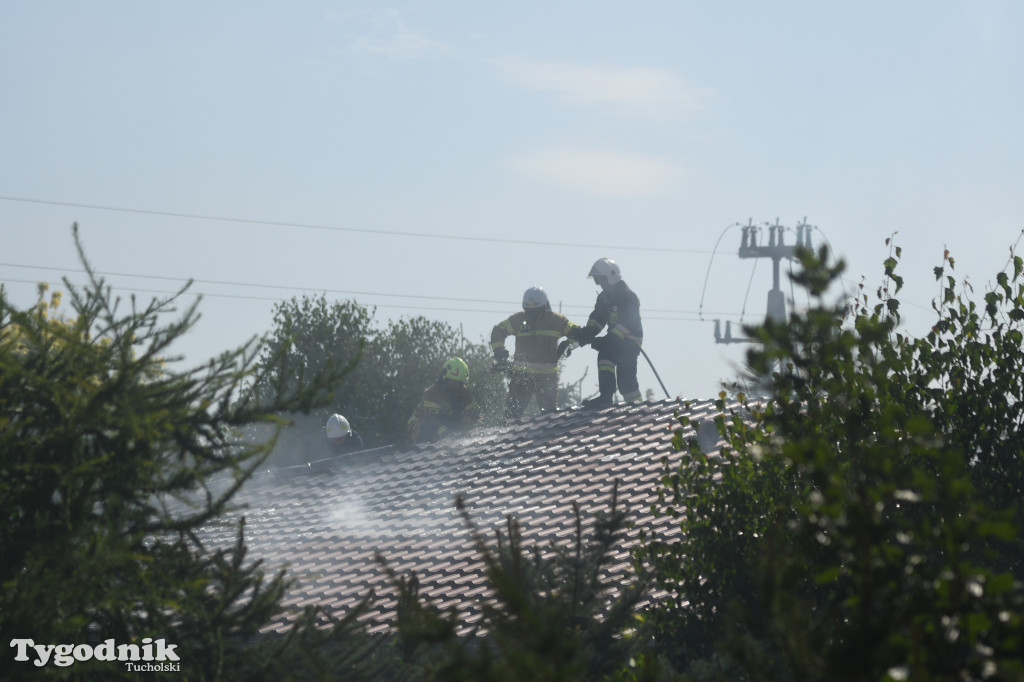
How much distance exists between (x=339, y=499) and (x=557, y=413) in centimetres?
344

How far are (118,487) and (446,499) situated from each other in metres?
8.95

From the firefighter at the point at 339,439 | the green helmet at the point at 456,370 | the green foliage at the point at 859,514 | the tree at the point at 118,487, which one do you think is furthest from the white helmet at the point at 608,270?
the tree at the point at 118,487

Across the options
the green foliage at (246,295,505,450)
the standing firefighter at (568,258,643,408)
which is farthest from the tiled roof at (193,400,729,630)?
the green foliage at (246,295,505,450)

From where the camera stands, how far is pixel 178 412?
5.11 metres

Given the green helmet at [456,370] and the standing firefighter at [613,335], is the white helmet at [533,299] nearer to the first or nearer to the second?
the standing firefighter at [613,335]

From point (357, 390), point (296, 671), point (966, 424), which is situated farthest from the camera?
point (357, 390)

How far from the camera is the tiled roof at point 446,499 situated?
1117 centimetres

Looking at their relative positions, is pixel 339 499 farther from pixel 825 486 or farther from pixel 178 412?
pixel 825 486

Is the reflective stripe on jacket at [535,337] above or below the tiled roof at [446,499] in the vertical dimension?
above

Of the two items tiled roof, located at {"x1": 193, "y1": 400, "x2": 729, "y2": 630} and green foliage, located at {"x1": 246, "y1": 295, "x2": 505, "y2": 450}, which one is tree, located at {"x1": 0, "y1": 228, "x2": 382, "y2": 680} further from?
green foliage, located at {"x1": 246, "y1": 295, "x2": 505, "y2": 450}

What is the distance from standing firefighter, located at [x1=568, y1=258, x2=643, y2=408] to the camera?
15.9 metres

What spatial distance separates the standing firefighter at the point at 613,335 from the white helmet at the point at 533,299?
0.81 m

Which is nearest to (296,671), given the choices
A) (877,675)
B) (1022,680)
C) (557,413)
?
(877,675)

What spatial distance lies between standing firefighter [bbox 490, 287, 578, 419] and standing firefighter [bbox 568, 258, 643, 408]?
615 mm
